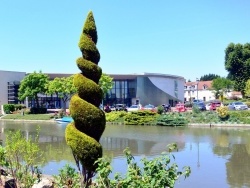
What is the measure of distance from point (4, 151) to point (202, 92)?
A: 96.3 metres

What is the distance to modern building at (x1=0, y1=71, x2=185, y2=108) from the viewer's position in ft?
206

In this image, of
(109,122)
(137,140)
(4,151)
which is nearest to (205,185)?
(4,151)

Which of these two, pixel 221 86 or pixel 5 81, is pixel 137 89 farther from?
pixel 221 86

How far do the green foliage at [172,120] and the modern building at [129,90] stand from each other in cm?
3037

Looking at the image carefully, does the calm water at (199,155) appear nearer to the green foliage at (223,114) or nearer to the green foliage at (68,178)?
the green foliage at (68,178)

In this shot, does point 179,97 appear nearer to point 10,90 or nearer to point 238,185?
point 10,90

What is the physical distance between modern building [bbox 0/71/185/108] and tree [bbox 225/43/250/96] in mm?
11838

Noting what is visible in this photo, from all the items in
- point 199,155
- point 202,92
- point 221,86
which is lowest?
point 199,155

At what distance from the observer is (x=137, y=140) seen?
77.7ft

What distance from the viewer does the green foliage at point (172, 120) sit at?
3388 centimetres

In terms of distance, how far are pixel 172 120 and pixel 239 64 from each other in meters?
35.3

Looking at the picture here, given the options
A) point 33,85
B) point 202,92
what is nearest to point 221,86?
point 202,92

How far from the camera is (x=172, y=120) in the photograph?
113 ft

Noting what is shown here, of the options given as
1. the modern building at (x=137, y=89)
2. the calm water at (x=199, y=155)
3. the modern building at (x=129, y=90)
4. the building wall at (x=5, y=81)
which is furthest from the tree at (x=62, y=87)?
the calm water at (x=199, y=155)
